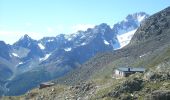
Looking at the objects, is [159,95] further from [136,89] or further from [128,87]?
[128,87]

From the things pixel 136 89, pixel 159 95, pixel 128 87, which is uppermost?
pixel 128 87

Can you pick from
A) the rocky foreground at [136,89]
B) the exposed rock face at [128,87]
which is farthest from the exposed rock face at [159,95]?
the exposed rock face at [128,87]

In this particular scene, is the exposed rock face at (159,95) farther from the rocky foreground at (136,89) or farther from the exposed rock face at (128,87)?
the exposed rock face at (128,87)

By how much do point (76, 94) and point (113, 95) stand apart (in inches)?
822

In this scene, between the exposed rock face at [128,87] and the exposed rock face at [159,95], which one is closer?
the exposed rock face at [159,95]

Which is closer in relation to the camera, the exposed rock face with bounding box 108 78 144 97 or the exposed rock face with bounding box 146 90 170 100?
the exposed rock face with bounding box 146 90 170 100

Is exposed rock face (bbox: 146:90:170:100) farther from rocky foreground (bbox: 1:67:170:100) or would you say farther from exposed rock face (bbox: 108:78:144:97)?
exposed rock face (bbox: 108:78:144:97)

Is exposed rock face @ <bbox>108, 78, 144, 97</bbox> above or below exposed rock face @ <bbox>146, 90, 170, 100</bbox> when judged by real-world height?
above

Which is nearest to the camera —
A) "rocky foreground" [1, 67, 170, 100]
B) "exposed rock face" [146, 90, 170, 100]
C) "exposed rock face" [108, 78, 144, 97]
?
"exposed rock face" [146, 90, 170, 100]

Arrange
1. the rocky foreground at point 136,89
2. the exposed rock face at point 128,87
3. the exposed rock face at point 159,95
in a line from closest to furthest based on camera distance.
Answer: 1. the exposed rock face at point 159,95
2. the rocky foreground at point 136,89
3. the exposed rock face at point 128,87

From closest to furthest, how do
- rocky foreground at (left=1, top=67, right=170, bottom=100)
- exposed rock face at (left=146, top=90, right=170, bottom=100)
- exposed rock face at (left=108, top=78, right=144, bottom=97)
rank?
1. exposed rock face at (left=146, top=90, right=170, bottom=100)
2. rocky foreground at (left=1, top=67, right=170, bottom=100)
3. exposed rock face at (left=108, top=78, right=144, bottom=97)

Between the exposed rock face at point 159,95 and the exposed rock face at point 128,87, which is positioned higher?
the exposed rock face at point 128,87

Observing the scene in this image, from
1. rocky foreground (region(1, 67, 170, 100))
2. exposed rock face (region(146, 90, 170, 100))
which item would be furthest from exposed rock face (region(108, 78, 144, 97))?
exposed rock face (region(146, 90, 170, 100))

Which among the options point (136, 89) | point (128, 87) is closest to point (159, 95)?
point (136, 89)
